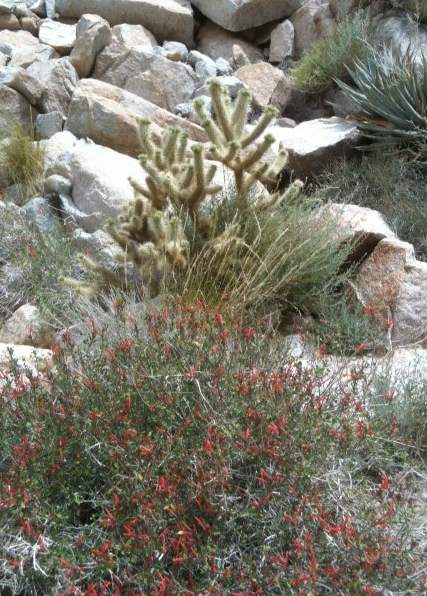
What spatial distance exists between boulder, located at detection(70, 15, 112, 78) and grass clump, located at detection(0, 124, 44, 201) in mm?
2427

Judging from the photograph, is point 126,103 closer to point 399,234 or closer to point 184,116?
point 184,116

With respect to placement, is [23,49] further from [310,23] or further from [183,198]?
[183,198]

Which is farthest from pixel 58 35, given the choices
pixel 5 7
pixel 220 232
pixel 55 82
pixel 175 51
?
pixel 220 232

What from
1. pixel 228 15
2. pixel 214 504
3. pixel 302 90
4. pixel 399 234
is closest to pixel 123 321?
pixel 214 504

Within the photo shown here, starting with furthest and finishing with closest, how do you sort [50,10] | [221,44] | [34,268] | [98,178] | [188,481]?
[50,10] → [221,44] → [98,178] → [34,268] → [188,481]

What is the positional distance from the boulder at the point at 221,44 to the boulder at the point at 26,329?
636 cm

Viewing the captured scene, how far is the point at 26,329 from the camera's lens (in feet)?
16.0

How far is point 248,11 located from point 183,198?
620 centimetres

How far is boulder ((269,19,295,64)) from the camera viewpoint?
1009 cm

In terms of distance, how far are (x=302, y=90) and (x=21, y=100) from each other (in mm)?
3181

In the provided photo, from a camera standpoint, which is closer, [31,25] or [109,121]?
[109,121]

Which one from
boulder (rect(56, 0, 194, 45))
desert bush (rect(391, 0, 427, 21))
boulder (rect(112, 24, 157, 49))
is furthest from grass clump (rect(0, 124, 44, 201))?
desert bush (rect(391, 0, 427, 21))

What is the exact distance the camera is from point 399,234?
599 cm

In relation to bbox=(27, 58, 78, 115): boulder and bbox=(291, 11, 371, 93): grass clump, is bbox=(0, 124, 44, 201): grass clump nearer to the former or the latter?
bbox=(27, 58, 78, 115): boulder
